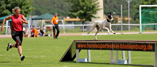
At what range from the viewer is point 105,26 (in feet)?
68.5

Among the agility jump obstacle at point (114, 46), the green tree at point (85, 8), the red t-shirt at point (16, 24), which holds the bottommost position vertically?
the agility jump obstacle at point (114, 46)

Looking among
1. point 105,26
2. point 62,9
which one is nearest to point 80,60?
point 105,26

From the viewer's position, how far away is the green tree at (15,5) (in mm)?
59781

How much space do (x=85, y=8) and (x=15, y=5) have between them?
507 inches

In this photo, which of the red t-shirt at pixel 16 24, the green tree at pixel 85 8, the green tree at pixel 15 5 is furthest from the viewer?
the green tree at pixel 85 8

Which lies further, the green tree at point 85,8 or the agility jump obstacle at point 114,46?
the green tree at point 85,8

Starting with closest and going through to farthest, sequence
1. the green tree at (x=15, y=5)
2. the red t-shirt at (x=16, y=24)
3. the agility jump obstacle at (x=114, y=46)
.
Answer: the agility jump obstacle at (x=114, y=46)
the red t-shirt at (x=16, y=24)
the green tree at (x=15, y=5)

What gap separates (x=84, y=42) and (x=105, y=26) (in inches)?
414

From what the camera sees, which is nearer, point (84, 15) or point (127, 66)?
point (127, 66)

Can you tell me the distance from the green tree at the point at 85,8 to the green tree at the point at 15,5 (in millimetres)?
8391

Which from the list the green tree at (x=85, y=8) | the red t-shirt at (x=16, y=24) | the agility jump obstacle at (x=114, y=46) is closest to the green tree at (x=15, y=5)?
the green tree at (x=85, y=8)

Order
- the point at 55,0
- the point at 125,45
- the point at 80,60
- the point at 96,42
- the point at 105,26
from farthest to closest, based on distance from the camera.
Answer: the point at 55,0, the point at 105,26, the point at 80,60, the point at 96,42, the point at 125,45

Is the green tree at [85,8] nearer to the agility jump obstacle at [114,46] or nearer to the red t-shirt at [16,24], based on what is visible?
the red t-shirt at [16,24]

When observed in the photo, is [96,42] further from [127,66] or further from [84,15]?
[84,15]
